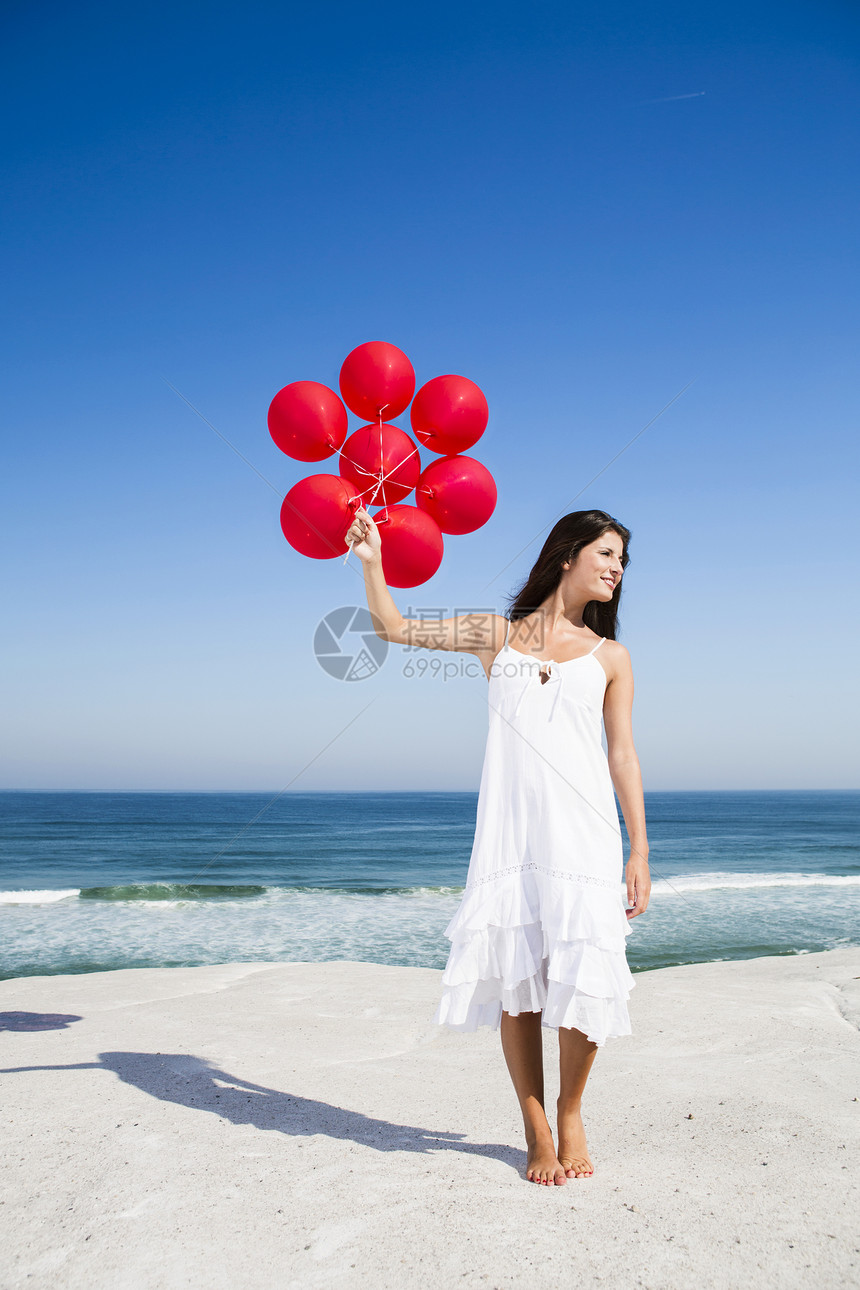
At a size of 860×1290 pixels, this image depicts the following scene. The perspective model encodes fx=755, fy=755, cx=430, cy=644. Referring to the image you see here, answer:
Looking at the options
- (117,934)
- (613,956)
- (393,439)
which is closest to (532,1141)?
(613,956)

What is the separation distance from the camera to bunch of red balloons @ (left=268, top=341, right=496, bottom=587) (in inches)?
131

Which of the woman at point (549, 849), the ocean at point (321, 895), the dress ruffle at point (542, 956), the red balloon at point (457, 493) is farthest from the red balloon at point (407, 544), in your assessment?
the ocean at point (321, 895)

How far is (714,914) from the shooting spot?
11.8 meters

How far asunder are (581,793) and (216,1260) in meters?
1.62

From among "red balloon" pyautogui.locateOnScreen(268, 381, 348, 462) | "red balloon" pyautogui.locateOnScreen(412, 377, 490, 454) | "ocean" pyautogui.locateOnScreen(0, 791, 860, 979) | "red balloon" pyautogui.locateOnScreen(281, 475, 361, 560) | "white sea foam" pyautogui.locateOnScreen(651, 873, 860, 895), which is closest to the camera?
"red balloon" pyautogui.locateOnScreen(281, 475, 361, 560)

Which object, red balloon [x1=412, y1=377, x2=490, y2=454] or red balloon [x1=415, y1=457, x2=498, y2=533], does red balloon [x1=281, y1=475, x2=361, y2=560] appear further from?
red balloon [x1=412, y1=377, x2=490, y2=454]

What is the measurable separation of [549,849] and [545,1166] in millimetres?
1019

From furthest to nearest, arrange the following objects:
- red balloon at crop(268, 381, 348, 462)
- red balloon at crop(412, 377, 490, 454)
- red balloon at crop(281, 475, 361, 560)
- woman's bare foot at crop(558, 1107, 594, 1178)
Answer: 1. red balloon at crop(412, 377, 490, 454)
2. red balloon at crop(268, 381, 348, 462)
3. red balloon at crop(281, 475, 361, 560)
4. woman's bare foot at crop(558, 1107, 594, 1178)

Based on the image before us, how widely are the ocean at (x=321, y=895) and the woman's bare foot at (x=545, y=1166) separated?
5899mm

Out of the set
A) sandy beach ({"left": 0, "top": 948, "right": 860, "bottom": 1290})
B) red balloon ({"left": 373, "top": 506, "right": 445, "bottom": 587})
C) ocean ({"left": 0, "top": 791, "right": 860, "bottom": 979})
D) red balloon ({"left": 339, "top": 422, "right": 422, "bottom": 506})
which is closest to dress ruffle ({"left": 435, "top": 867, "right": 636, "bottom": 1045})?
sandy beach ({"left": 0, "top": 948, "right": 860, "bottom": 1290})

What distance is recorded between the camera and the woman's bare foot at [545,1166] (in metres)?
2.40

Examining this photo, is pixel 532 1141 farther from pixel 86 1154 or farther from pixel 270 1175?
pixel 86 1154

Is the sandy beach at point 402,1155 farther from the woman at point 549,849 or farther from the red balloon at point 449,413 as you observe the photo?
the red balloon at point 449,413

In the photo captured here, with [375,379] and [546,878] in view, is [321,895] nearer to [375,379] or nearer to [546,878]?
[375,379]
